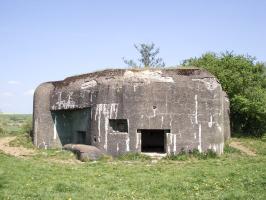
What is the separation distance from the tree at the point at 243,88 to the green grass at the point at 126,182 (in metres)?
9.75

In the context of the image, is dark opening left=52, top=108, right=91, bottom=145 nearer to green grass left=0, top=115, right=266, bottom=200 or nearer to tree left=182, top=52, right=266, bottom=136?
green grass left=0, top=115, right=266, bottom=200

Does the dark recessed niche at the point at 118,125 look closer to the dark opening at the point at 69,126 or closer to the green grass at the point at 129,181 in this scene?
the green grass at the point at 129,181

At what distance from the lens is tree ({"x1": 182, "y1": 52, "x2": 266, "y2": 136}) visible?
68.1ft

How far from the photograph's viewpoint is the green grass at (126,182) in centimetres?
735

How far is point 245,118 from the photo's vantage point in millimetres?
22516

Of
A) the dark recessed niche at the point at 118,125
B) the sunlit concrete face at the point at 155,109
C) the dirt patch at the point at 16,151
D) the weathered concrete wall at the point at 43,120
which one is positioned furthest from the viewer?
the weathered concrete wall at the point at 43,120

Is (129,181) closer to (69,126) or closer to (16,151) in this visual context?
(16,151)

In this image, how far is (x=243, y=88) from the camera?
21938 millimetres

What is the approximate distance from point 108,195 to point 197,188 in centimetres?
181

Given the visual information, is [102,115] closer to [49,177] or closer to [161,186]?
[49,177]

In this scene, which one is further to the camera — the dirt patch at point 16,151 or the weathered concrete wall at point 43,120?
the weathered concrete wall at point 43,120

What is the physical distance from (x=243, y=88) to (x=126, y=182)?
1484cm

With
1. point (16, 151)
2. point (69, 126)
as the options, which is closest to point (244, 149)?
point (69, 126)

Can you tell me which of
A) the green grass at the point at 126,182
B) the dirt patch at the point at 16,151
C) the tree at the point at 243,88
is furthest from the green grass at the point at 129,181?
the tree at the point at 243,88
